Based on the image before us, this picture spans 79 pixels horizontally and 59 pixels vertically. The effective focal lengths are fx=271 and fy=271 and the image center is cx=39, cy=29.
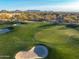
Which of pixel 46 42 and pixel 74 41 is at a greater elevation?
pixel 46 42

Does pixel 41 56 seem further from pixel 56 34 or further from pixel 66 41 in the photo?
pixel 56 34

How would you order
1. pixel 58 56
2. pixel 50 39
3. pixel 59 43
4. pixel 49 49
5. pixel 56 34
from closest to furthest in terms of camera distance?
pixel 58 56
pixel 49 49
pixel 59 43
pixel 50 39
pixel 56 34

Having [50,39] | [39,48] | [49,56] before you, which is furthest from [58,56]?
[50,39]

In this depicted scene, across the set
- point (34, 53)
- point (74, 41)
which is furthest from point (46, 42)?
point (34, 53)

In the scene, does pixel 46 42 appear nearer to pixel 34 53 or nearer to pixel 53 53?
pixel 34 53

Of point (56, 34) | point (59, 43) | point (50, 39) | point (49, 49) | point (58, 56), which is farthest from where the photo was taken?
point (56, 34)

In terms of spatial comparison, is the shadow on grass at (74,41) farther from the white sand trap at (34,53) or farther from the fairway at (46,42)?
the white sand trap at (34,53)

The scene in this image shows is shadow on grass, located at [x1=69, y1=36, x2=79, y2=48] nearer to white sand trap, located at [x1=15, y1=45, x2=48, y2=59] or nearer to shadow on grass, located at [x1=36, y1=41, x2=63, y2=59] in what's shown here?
shadow on grass, located at [x1=36, y1=41, x2=63, y2=59]

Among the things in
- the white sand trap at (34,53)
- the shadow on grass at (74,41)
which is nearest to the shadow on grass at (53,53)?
the white sand trap at (34,53)

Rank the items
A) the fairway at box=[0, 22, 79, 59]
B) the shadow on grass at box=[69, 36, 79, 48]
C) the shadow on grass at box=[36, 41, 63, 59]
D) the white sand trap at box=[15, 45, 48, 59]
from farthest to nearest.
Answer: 1. the shadow on grass at box=[69, 36, 79, 48]
2. the fairway at box=[0, 22, 79, 59]
3. the white sand trap at box=[15, 45, 48, 59]
4. the shadow on grass at box=[36, 41, 63, 59]

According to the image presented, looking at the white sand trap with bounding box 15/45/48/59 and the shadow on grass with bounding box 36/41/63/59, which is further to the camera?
the white sand trap with bounding box 15/45/48/59

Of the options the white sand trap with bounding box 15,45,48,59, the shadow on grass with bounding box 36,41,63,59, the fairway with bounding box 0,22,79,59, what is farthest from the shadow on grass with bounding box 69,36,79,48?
the white sand trap with bounding box 15,45,48,59
